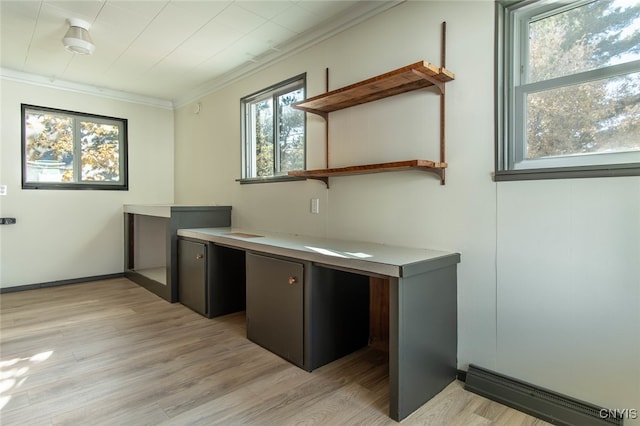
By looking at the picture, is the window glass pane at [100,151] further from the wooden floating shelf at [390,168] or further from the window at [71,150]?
the wooden floating shelf at [390,168]

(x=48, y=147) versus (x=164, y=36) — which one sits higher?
(x=164, y=36)

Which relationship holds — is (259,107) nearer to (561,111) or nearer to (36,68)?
(36,68)

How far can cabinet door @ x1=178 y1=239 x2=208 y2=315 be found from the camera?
314cm

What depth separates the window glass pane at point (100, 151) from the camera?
436 centimetres

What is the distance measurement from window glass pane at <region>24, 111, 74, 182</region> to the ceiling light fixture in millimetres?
1752

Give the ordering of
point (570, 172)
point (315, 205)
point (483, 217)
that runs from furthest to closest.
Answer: point (315, 205) → point (483, 217) → point (570, 172)

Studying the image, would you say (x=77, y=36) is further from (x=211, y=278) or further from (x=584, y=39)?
(x=584, y=39)

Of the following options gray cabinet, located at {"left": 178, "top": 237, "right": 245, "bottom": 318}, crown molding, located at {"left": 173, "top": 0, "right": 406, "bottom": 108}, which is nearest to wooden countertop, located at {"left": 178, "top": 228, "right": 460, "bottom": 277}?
gray cabinet, located at {"left": 178, "top": 237, "right": 245, "bottom": 318}

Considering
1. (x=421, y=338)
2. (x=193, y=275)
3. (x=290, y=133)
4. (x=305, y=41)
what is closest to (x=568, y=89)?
(x=421, y=338)

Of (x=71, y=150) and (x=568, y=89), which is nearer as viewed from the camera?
(x=568, y=89)

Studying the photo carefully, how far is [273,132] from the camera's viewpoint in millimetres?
3508

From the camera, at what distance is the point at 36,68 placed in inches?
148

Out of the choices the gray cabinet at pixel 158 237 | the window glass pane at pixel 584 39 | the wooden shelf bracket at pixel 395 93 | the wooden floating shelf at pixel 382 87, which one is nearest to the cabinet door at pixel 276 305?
the wooden shelf bracket at pixel 395 93

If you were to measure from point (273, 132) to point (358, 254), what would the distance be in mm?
1969
